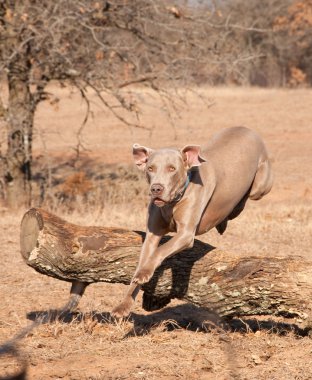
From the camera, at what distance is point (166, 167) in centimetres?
565

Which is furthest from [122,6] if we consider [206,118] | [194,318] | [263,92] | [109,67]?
[263,92]

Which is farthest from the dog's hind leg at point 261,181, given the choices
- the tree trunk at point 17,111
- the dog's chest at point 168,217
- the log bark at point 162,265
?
the tree trunk at point 17,111

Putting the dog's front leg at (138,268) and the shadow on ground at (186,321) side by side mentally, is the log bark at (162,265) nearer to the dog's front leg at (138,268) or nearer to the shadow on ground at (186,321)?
the shadow on ground at (186,321)

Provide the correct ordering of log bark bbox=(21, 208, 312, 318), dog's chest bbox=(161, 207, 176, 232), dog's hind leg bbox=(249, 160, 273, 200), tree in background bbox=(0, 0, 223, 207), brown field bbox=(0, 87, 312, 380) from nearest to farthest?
brown field bbox=(0, 87, 312, 380), dog's chest bbox=(161, 207, 176, 232), log bark bbox=(21, 208, 312, 318), dog's hind leg bbox=(249, 160, 273, 200), tree in background bbox=(0, 0, 223, 207)

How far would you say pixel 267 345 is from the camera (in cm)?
600

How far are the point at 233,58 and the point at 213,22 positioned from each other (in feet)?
3.91

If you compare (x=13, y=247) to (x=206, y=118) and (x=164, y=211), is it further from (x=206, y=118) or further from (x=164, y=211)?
(x=206, y=118)

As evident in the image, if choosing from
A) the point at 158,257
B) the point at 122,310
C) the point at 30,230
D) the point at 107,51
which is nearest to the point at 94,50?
the point at 107,51

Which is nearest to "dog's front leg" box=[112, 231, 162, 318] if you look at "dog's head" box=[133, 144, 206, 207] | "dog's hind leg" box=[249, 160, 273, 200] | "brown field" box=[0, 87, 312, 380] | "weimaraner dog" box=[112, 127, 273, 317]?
"weimaraner dog" box=[112, 127, 273, 317]

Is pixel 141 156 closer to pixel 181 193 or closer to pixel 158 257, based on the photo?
pixel 181 193

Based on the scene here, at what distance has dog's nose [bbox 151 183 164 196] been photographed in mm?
5477

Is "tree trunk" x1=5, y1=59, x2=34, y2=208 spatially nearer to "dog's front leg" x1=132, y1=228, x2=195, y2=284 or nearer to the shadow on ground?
the shadow on ground

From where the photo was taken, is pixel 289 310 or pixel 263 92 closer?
pixel 289 310

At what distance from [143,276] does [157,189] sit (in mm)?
666
